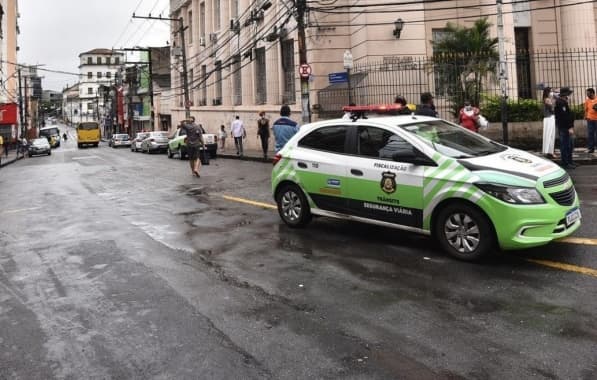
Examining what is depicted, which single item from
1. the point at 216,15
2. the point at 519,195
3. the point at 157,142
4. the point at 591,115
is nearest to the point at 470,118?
the point at 591,115

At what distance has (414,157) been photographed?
21.1 ft

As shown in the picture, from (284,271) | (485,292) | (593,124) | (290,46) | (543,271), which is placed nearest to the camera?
(485,292)

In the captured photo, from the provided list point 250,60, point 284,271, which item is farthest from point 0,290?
point 250,60

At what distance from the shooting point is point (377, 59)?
2095 cm

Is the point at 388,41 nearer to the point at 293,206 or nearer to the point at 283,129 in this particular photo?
the point at 283,129

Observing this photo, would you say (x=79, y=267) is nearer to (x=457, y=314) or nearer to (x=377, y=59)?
(x=457, y=314)

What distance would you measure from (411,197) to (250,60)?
26627mm

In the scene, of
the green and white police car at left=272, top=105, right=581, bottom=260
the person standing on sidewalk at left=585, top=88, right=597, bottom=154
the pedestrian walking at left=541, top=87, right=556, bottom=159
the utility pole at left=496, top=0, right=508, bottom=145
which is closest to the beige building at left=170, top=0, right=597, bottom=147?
the utility pole at left=496, top=0, right=508, bottom=145

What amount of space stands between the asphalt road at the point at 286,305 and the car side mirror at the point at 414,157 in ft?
3.57

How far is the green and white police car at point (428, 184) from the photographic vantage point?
18.7 feet

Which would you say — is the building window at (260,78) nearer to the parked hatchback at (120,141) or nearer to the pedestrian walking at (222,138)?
the pedestrian walking at (222,138)

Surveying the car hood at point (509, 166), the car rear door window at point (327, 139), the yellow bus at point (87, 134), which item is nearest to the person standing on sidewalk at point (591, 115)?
the car hood at point (509, 166)

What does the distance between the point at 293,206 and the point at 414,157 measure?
7.72 feet

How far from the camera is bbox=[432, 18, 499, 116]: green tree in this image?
18.2 m
